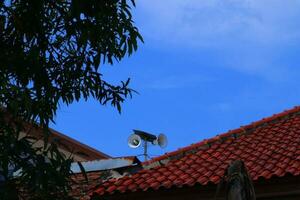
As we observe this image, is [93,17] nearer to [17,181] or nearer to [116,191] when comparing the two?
[17,181]

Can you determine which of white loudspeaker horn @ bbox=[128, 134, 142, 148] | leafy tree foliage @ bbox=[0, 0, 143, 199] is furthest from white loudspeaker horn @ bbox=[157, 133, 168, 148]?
leafy tree foliage @ bbox=[0, 0, 143, 199]

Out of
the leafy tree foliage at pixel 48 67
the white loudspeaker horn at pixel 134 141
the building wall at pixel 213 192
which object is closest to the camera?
the leafy tree foliage at pixel 48 67

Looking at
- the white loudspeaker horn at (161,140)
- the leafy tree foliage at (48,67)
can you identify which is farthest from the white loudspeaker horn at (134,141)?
the leafy tree foliage at (48,67)

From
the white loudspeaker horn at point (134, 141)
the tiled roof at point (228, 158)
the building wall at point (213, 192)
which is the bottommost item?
the building wall at point (213, 192)

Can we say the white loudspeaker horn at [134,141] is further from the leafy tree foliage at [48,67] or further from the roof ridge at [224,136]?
the leafy tree foliage at [48,67]

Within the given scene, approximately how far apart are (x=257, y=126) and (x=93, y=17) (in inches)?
260

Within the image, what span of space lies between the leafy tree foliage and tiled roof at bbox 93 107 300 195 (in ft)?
11.1

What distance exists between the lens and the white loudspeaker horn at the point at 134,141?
44.9ft

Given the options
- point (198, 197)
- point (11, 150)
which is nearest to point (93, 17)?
point (11, 150)

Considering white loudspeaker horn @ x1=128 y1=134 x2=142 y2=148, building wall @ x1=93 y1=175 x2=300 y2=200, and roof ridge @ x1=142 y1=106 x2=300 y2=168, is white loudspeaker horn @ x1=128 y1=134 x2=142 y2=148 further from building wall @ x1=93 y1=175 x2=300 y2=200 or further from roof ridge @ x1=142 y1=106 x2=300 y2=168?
building wall @ x1=93 y1=175 x2=300 y2=200

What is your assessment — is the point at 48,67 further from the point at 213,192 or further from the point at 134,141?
the point at 134,141

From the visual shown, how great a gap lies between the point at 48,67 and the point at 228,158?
499cm

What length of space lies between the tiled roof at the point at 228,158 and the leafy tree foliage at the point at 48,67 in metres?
3.37

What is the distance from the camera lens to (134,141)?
45.0 ft
